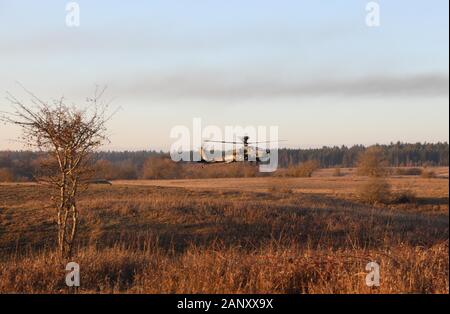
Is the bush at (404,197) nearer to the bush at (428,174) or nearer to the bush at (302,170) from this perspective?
the bush at (302,170)

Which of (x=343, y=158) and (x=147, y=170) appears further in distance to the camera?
(x=343, y=158)

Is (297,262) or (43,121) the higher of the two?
(43,121)

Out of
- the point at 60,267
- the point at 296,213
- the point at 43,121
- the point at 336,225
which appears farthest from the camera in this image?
the point at 296,213

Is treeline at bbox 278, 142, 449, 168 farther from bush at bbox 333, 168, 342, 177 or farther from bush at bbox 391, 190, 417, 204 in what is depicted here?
bush at bbox 391, 190, 417, 204

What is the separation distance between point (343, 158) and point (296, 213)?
7960 centimetres

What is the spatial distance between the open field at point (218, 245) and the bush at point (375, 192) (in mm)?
1738

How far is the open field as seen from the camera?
7.69 meters

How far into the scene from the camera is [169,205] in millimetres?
26594

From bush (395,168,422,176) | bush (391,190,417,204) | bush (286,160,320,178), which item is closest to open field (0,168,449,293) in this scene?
bush (391,190,417,204)

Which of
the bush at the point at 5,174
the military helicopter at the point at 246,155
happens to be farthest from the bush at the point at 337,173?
the military helicopter at the point at 246,155

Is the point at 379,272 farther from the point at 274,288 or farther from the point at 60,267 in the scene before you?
the point at 60,267

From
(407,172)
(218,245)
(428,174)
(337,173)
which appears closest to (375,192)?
(218,245)

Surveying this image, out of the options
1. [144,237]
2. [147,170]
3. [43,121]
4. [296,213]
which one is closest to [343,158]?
[147,170]

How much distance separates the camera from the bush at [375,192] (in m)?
47.3
